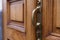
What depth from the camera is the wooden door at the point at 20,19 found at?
1.65 feet

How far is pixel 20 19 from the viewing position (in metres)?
0.60

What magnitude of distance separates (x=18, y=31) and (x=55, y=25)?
0.23 m

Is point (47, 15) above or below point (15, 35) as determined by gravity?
above

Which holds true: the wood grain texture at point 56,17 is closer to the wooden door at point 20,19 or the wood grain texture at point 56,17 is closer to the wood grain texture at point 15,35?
the wooden door at point 20,19

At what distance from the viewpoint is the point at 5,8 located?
0.78m

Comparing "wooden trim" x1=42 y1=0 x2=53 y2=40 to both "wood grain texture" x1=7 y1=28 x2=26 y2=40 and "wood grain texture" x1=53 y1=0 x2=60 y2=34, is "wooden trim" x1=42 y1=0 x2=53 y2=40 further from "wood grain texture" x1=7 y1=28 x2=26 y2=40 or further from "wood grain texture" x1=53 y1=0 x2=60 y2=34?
"wood grain texture" x1=7 y1=28 x2=26 y2=40

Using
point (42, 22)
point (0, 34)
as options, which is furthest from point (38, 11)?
Result: point (0, 34)

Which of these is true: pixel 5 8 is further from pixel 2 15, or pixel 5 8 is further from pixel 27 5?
pixel 27 5

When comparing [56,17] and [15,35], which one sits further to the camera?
[15,35]

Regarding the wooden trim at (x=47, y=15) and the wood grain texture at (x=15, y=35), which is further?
the wood grain texture at (x=15, y=35)

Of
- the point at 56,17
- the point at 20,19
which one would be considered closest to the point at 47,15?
the point at 56,17

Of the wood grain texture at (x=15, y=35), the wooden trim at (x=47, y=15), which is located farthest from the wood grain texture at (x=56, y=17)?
the wood grain texture at (x=15, y=35)

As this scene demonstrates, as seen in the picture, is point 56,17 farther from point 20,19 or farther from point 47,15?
point 20,19

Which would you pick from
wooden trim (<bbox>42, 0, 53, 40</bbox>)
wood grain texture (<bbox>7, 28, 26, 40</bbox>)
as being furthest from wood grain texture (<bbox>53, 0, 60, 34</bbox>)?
wood grain texture (<bbox>7, 28, 26, 40</bbox>)
